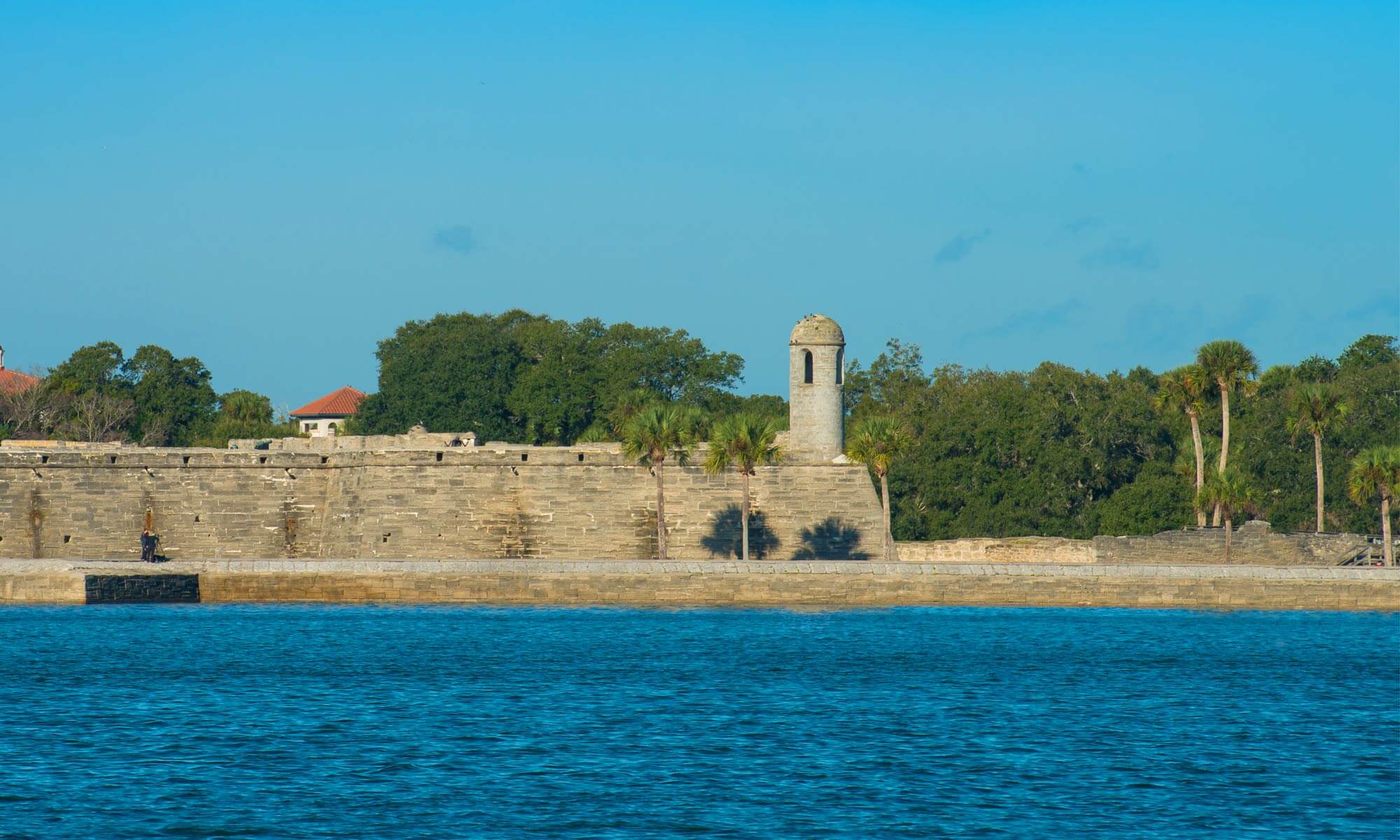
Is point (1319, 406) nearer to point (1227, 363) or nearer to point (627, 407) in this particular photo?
point (1227, 363)

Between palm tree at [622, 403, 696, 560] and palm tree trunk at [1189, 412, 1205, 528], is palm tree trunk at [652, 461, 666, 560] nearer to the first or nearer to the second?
palm tree at [622, 403, 696, 560]

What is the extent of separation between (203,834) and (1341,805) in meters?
11.5

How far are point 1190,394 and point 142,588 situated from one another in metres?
25.7

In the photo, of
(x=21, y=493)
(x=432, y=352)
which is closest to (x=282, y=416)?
(x=432, y=352)

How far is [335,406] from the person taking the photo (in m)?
90.5

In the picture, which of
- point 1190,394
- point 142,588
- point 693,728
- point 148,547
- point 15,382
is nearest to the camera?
point 693,728

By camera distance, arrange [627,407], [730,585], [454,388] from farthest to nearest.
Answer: [454,388] → [627,407] → [730,585]

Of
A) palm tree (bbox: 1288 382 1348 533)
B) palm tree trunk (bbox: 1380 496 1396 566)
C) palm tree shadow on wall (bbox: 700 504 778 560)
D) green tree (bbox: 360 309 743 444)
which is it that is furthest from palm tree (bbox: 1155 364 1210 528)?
green tree (bbox: 360 309 743 444)

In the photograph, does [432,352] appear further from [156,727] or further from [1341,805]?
[1341,805]

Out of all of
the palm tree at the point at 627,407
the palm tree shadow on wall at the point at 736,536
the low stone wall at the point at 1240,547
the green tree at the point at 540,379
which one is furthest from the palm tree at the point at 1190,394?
the green tree at the point at 540,379

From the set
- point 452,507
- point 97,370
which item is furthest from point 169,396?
point 452,507

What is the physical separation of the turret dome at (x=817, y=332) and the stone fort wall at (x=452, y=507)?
2784mm

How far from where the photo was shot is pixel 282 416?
8944 centimetres

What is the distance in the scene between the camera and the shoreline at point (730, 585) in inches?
1407
